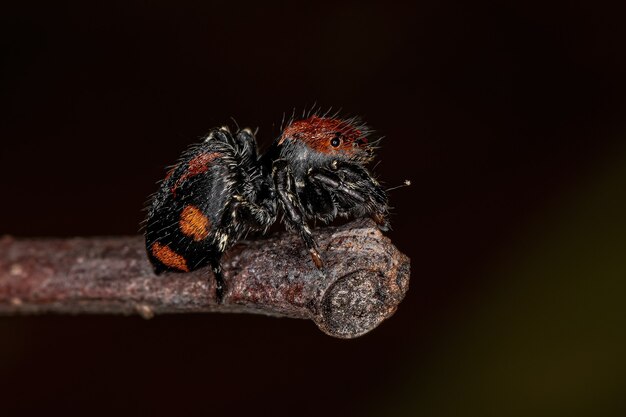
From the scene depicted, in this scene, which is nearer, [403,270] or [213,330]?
[403,270]

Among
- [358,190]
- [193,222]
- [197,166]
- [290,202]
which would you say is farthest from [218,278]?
[358,190]

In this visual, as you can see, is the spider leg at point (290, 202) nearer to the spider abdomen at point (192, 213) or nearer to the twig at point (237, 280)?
the twig at point (237, 280)

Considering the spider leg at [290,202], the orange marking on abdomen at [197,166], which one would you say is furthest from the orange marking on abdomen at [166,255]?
the spider leg at [290,202]

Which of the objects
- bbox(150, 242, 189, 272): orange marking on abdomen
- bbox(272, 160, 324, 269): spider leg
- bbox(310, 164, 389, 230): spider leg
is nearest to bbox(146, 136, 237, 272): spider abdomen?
bbox(150, 242, 189, 272): orange marking on abdomen

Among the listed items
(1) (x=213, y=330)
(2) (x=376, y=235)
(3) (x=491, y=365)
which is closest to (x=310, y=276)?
(2) (x=376, y=235)

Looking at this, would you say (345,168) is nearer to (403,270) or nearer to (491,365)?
(403,270)

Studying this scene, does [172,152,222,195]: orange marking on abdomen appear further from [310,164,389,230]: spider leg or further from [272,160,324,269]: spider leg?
[310,164,389,230]: spider leg

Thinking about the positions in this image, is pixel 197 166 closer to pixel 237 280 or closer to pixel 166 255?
pixel 166 255
